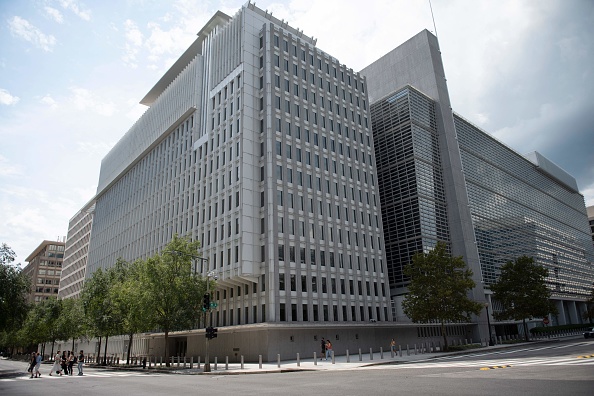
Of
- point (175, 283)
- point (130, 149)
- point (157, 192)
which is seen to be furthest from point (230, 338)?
point (130, 149)

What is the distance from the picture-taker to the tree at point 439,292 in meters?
44.7

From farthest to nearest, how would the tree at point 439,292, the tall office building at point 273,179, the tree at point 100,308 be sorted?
1. the tree at point 100,308
2. the tall office building at point 273,179
3. the tree at point 439,292

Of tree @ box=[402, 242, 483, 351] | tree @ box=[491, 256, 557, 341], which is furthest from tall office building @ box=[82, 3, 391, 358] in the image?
tree @ box=[491, 256, 557, 341]

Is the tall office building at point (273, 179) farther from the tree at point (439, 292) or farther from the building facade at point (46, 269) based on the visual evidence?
the building facade at point (46, 269)

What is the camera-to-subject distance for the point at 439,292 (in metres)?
44.3

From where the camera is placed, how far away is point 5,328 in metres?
42.3

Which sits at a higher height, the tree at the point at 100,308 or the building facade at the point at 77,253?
the building facade at the point at 77,253

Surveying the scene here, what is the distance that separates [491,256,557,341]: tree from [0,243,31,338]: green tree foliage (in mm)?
57632

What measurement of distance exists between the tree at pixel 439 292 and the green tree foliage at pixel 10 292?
40.4 meters

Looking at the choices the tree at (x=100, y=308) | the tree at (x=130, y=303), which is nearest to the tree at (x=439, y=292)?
the tree at (x=130, y=303)

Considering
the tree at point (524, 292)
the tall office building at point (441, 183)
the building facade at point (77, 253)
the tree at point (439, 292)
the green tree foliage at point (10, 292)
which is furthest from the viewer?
the building facade at point (77, 253)

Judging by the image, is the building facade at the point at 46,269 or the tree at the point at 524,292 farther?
the building facade at the point at 46,269

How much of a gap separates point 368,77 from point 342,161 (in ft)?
104

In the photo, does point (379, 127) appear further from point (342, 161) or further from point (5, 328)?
point (5, 328)
